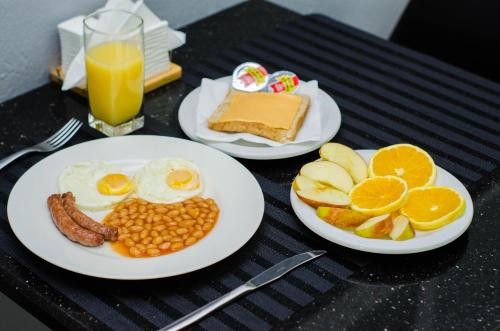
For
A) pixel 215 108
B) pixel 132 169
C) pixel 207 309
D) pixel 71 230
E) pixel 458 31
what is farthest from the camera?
pixel 458 31

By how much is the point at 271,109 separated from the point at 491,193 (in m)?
0.47

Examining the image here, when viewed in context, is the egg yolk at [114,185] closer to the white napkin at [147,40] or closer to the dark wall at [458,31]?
the white napkin at [147,40]

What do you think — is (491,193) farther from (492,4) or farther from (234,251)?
(492,4)

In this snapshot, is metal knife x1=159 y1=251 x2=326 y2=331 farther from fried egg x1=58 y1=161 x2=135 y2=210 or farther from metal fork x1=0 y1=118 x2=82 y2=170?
metal fork x1=0 y1=118 x2=82 y2=170

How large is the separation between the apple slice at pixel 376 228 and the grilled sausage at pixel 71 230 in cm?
43

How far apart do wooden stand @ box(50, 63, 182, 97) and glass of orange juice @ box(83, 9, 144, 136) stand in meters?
0.15

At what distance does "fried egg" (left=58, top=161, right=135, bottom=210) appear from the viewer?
4.30 feet

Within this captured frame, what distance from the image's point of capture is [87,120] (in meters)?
1.59

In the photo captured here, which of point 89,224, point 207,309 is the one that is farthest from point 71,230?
point 207,309

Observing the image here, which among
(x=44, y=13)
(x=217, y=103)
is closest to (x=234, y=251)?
(x=217, y=103)

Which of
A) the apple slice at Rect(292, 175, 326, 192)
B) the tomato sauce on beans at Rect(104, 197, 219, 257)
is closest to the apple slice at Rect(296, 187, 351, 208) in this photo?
the apple slice at Rect(292, 175, 326, 192)

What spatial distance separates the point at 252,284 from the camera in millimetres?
1160

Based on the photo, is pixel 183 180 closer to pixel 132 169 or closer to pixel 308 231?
pixel 132 169

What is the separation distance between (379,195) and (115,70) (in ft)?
1.84
